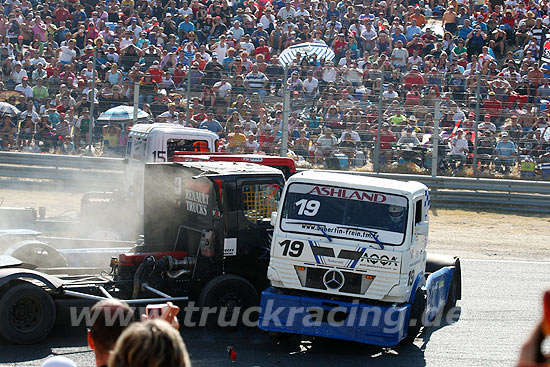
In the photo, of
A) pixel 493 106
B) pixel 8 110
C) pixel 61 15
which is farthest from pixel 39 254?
pixel 61 15

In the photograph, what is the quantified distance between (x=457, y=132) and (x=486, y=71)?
3084mm

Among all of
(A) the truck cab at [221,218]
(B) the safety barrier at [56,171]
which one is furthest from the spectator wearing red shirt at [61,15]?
(A) the truck cab at [221,218]

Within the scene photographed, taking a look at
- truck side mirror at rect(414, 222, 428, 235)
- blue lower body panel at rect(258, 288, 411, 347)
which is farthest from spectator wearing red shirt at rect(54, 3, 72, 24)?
blue lower body panel at rect(258, 288, 411, 347)

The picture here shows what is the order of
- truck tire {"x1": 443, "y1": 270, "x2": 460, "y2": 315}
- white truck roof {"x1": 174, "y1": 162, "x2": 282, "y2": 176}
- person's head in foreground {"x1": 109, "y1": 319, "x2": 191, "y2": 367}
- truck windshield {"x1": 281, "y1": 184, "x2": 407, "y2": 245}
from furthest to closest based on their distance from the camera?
truck tire {"x1": 443, "y1": 270, "x2": 460, "y2": 315}, white truck roof {"x1": 174, "y1": 162, "x2": 282, "y2": 176}, truck windshield {"x1": 281, "y1": 184, "x2": 407, "y2": 245}, person's head in foreground {"x1": 109, "y1": 319, "x2": 191, "y2": 367}

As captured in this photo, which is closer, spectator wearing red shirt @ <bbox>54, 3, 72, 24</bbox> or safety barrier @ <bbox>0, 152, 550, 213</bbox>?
safety barrier @ <bbox>0, 152, 550, 213</bbox>

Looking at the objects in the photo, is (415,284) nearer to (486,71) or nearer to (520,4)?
(486,71)

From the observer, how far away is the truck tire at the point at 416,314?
8.32 m

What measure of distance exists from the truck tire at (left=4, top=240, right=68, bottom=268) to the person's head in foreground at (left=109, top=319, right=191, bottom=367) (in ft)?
24.3

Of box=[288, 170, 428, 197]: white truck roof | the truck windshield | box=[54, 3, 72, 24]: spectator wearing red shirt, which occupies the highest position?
box=[54, 3, 72, 24]: spectator wearing red shirt

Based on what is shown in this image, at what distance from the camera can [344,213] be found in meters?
8.45

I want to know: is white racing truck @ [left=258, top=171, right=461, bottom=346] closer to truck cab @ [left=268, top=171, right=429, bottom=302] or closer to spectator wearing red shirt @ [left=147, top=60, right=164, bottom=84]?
truck cab @ [left=268, top=171, right=429, bottom=302]

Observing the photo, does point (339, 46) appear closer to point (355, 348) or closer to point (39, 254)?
point (39, 254)

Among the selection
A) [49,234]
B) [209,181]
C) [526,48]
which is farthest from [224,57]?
[209,181]

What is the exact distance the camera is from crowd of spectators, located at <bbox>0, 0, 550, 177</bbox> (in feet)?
60.3
